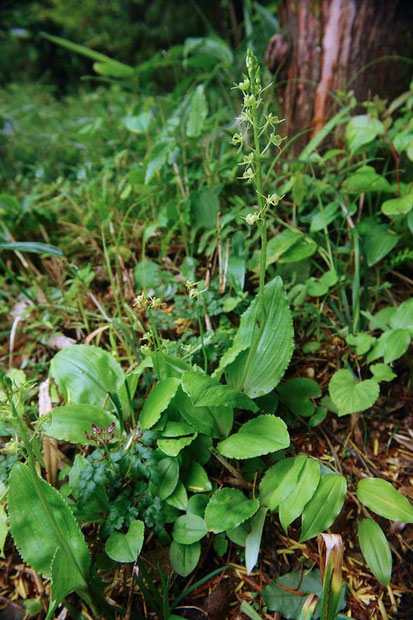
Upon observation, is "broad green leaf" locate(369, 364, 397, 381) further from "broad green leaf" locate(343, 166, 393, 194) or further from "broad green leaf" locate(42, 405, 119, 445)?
"broad green leaf" locate(42, 405, 119, 445)

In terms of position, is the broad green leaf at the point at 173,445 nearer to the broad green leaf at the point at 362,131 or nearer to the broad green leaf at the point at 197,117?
the broad green leaf at the point at 362,131

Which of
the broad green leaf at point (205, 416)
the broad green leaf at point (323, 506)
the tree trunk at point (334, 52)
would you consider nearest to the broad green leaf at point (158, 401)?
the broad green leaf at point (205, 416)

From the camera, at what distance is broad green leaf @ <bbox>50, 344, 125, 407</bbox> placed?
142cm

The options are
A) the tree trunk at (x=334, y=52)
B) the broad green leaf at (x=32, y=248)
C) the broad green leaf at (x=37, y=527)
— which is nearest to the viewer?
the broad green leaf at (x=37, y=527)

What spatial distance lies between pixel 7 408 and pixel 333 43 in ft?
7.38

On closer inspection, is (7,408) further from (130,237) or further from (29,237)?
(29,237)

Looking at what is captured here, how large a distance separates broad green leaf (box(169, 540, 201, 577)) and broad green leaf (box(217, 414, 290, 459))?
0.29 m

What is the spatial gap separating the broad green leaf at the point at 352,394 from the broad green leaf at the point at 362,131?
99 cm

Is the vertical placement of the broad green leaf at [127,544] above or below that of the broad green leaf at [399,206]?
below

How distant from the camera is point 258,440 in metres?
1.15

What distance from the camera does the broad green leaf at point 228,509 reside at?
1.12 m

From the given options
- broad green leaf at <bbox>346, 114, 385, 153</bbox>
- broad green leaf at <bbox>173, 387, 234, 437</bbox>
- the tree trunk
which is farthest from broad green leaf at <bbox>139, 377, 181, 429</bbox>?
the tree trunk

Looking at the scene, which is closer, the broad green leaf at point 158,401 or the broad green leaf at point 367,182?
the broad green leaf at point 158,401

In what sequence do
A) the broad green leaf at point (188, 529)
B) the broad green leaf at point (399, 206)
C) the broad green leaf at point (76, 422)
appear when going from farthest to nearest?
the broad green leaf at point (399, 206)
the broad green leaf at point (76, 422)
the broad green leaf at point (188, 529)
